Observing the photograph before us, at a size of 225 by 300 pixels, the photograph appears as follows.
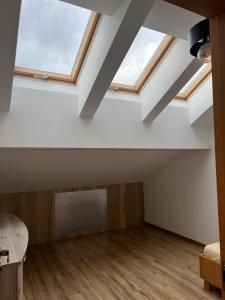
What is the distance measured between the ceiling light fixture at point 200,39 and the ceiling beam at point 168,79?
0.89 metres

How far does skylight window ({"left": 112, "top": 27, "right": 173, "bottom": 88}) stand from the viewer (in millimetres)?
2582

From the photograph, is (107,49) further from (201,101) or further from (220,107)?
(201,101)

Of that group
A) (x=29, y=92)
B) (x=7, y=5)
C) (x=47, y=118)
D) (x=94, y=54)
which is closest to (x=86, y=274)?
(x=47, y=118)

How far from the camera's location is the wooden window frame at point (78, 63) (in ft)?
7.59

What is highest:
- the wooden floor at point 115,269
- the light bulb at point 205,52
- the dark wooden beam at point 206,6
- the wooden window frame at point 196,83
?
the wooden window frame at point 196,83

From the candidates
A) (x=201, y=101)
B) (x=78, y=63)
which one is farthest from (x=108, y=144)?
(x=201, y=101)

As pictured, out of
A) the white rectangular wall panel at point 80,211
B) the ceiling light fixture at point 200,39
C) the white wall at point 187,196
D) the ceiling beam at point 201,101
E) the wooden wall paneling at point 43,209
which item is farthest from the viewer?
the white rectangular wall panel at point 80,211

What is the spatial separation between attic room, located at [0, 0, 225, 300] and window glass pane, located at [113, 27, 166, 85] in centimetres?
1

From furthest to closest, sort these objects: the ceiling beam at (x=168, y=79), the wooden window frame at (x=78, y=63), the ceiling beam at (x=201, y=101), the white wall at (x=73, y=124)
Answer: the ceiling beam at (x=201, y=101), the white wall at (x=73, y=124), the ceiling beam at (x=168, y=79), the wooden window frame at (x=78, y=63)

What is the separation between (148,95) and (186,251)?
261cm

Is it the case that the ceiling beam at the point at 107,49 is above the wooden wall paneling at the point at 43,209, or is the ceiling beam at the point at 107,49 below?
above

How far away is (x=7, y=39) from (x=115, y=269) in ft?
9.91

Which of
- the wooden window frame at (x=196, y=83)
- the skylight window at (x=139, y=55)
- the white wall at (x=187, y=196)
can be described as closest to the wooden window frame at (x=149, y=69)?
the skylight window at (x=139, y=55)

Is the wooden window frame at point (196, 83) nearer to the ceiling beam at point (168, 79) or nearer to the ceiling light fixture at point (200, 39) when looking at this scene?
the ceiling beam at point (168, 79)
